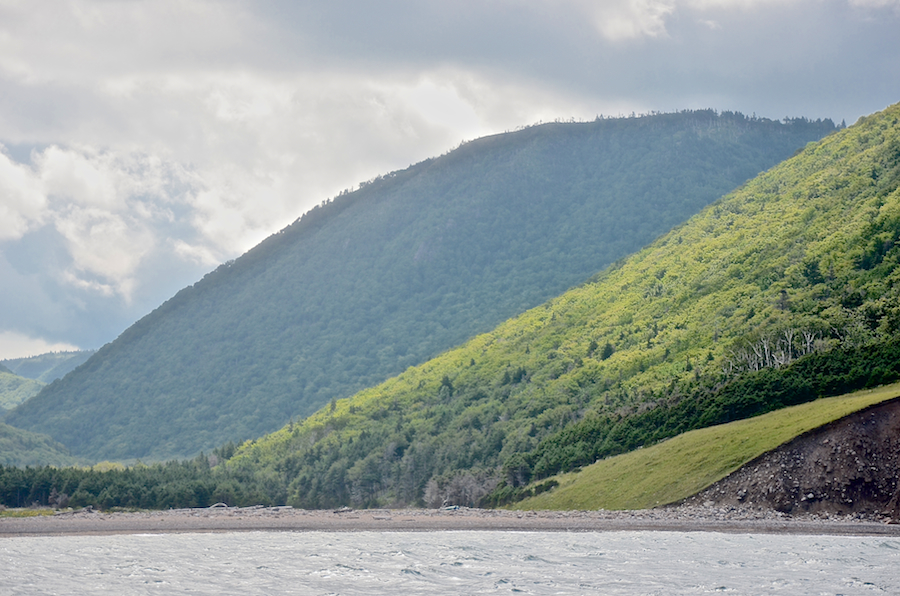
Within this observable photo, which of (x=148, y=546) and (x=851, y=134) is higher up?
(x=851, y=134)

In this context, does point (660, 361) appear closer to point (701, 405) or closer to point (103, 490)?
point (701, 405)

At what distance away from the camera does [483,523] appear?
71.6 meters

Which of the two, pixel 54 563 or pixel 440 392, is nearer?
pixel 54 563

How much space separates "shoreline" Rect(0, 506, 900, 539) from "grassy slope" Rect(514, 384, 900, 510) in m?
3.47

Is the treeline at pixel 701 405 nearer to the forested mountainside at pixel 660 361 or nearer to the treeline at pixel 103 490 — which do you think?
the forested mountainside at pixel 660 361

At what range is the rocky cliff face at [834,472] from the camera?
6003 centimetres

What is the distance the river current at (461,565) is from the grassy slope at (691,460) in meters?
14.6

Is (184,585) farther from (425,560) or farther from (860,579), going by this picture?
(860,579)

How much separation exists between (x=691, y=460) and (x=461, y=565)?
36.4 metres

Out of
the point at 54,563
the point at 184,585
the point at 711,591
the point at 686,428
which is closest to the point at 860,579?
the point at 711,591

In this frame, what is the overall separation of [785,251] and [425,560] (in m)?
102

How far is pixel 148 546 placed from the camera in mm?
55500

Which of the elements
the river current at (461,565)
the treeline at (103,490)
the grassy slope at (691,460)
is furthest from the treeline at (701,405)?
the treeline at (103,490)

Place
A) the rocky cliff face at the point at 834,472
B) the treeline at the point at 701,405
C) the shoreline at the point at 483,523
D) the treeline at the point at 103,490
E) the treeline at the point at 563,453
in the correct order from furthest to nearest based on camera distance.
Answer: the treeline at the point at 103,490
the treeline at the point at 563,453
the treeline at the point at 701,405
the rocky cliff face at the point at 834,472
the shoreline at the point at 483,523
